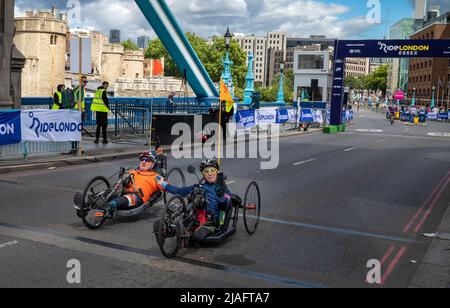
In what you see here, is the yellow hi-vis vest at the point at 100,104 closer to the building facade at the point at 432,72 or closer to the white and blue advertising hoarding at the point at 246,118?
the white and blue advertising hoarding at the point at 246,118

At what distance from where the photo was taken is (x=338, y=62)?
3294 centimetres

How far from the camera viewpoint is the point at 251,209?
7887mm

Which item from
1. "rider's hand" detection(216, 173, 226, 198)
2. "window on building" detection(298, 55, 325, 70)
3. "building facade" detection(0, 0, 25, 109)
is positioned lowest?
Result: "rider's hand" detection(216, 173, 226, 198)

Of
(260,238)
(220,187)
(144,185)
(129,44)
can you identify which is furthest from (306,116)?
(129,44)

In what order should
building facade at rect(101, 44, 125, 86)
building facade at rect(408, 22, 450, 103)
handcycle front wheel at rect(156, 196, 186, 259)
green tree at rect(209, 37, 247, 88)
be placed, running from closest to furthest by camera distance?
handcycle front wheel at rect(156, 196, 186, 259), building facade at rect(408, 22, 450, 103), green tree at rect(209, 37, 247, 88), building facade at rect(101, 44, 125, 86)

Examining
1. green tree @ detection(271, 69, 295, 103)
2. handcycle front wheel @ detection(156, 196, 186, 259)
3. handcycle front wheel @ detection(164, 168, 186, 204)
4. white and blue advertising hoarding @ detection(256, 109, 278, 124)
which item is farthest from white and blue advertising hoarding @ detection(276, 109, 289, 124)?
green tree @ detection(271, 69, 295, 103)

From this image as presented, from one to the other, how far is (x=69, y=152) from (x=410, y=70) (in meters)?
120

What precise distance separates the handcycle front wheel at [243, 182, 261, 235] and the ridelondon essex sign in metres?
24.4

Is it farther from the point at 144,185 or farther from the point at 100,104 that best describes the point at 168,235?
the point at 100,104

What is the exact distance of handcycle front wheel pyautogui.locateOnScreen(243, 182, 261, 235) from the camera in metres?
7.81

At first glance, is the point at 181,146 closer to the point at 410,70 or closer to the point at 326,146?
the point at 326,146

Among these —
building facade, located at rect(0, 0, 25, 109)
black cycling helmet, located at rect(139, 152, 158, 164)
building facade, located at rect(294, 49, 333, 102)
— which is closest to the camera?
black cycling helmet, located at rect(139, 152, 158, 164)

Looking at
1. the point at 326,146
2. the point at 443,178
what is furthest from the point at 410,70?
the point at 443,178

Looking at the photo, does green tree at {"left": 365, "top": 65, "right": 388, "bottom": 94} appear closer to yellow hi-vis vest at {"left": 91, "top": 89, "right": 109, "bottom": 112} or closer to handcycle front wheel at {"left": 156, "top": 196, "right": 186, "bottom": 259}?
yellow hi-vis vest at {"left": 91, "top": 89, "right": 109, "bottom": 112}
